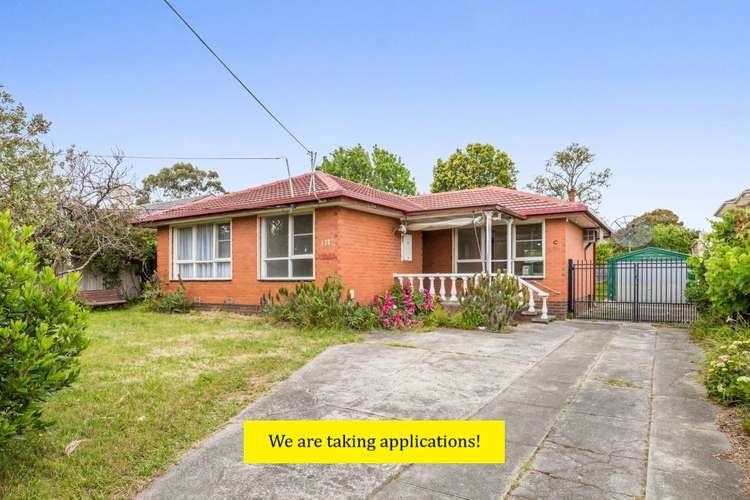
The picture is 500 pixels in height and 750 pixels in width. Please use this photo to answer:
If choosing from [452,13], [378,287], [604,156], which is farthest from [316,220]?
[604,156]

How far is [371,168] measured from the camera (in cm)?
3922

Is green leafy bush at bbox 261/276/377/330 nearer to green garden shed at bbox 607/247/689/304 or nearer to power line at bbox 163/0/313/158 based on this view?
power line at bbox 163/0/313/158

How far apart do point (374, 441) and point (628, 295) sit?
53.0ft

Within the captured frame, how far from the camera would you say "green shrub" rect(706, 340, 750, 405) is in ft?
14.5

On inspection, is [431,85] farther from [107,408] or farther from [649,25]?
[107,408]

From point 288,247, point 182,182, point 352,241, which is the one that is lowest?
point 288,247

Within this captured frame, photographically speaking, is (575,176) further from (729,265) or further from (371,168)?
(729,265)

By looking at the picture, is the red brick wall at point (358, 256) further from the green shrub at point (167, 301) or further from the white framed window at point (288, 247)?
the green shrub at point (167, 301)

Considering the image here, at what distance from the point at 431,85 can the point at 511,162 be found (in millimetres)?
19929

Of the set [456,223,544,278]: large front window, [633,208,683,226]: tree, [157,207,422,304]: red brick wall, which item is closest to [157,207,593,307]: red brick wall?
[157,207,422,304]: red brick wall

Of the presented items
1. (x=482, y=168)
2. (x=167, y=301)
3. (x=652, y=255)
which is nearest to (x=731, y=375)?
(x=167, y=301)

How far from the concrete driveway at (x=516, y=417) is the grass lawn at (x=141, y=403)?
30 cm

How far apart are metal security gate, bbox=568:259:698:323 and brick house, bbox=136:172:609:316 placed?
0.82 metres

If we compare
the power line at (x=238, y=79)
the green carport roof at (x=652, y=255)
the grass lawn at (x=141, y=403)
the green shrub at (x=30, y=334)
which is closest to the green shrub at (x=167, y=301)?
the grass lawn at (x=141, y=403)
